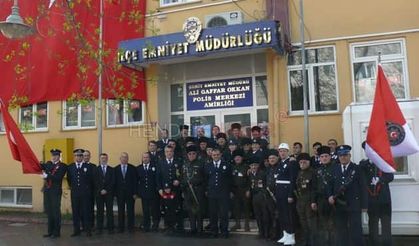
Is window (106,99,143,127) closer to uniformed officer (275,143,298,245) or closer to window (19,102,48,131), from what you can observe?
window (19,102,48,131)

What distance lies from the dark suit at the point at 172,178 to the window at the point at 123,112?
11.2 feet

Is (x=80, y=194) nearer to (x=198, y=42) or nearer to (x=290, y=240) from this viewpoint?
(x=198, y=42)

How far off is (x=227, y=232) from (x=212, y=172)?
Result: 1.30 metres

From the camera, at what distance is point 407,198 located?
966 centimetres

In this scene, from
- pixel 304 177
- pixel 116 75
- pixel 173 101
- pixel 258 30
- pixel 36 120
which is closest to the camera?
pixel 304 177

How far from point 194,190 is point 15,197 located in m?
8.16

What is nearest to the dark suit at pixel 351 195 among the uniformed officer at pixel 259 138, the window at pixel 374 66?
the uniformed officer at pixel 259 138

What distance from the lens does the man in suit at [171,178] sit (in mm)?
11327

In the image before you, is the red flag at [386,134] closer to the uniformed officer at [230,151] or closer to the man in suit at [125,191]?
the uniformed officer at [230,151]

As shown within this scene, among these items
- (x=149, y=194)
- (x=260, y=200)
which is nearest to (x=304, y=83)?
(x=260, y=200)

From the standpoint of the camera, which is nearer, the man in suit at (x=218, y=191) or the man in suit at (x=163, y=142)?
the man in suit at (x=218, y=191)

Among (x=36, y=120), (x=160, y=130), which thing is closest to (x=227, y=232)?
(x=160, y=130)

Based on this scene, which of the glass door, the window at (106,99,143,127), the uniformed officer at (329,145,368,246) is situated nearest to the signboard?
the window at (106,99,143,127)

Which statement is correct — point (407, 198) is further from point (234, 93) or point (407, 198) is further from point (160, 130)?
point (160, 130)
